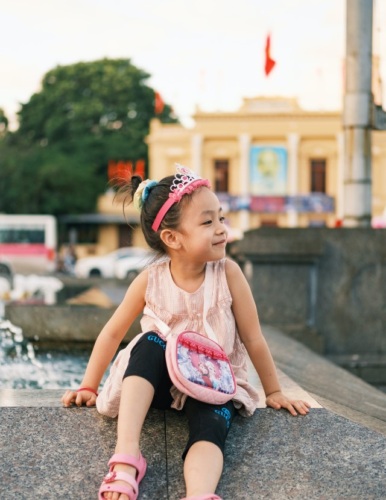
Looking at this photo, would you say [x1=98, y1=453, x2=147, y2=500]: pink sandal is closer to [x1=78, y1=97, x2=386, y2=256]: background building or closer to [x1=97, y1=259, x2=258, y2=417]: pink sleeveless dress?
[x1=97, y1=259, x2=258, y2=417]: pink sleeveless dress

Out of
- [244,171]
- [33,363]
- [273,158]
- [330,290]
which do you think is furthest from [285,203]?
[33,363]

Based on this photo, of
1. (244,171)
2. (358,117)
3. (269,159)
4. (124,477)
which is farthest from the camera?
(269,159)

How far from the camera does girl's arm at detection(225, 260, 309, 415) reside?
2.76 meters

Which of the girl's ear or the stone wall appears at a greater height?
the girl's ear

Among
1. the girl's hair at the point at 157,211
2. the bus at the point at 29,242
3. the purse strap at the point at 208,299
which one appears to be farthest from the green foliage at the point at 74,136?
the purse strap at the point at 208,299

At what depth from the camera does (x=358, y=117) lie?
6434 mm

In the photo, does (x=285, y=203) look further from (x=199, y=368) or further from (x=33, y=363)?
(x=199, y=368)

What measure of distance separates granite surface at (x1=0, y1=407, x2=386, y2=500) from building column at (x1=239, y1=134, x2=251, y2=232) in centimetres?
3742

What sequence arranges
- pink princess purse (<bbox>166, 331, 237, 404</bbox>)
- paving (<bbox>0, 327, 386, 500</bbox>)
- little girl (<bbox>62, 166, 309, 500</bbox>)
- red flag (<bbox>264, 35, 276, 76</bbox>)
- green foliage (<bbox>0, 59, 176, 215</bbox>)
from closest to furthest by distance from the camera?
paving (<bbox>0, 327, 386, 500</bbox>) → pink princess purse (<bbox>166, 331, 237, 404</bbox>) → little girl (<bbox>62, 166, 309, 500</bbox>) → red flag (<bbox>264, 35, 276, 76</bbox>) → green foliage (<bbox>0, 59, 176, 215</bbox>)

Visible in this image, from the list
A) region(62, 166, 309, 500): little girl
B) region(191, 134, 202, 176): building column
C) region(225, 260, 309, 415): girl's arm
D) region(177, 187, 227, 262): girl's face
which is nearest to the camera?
region(62, 166, 309, 500): little girl

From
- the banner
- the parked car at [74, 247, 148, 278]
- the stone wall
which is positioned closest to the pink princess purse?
the stone wall

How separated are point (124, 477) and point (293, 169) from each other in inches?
1517

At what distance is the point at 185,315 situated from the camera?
2730mm

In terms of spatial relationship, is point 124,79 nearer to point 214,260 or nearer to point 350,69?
point 350,69
